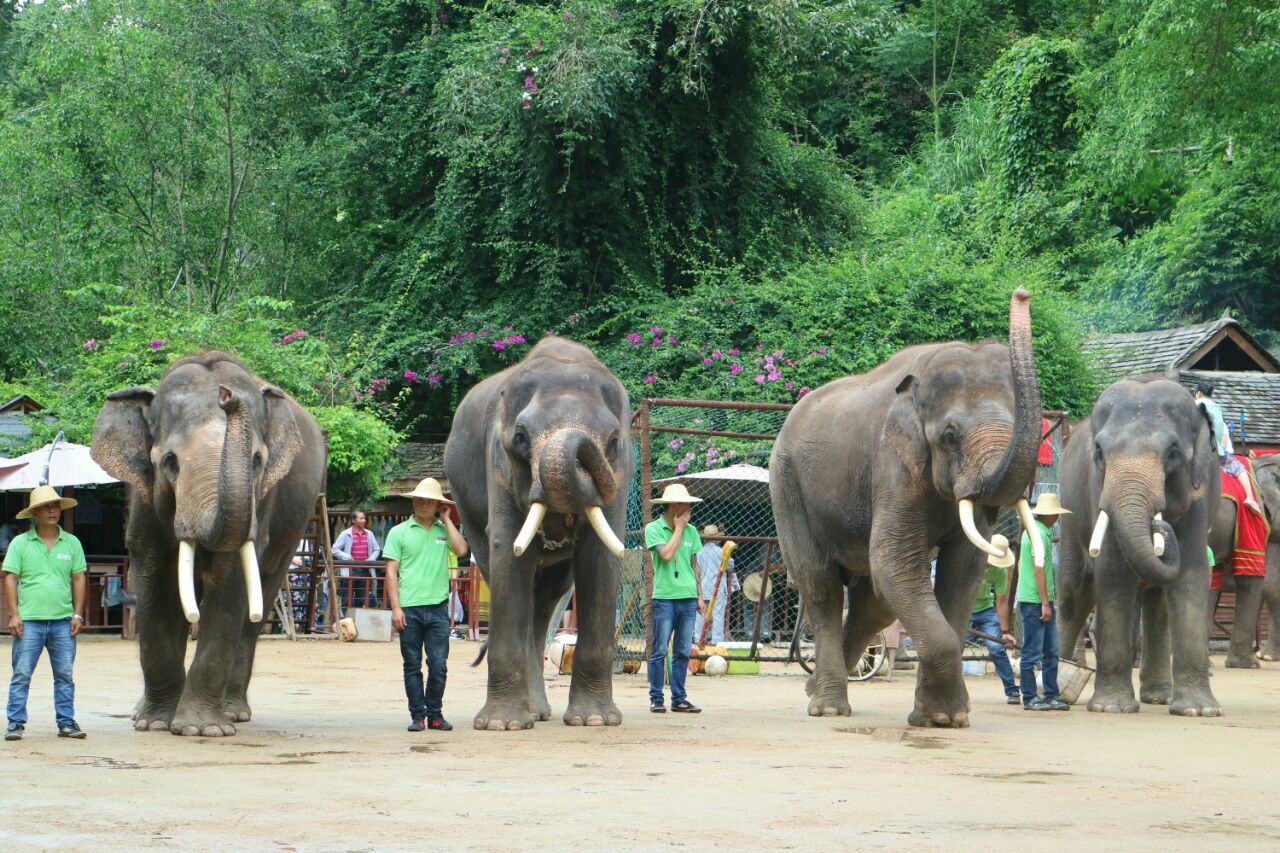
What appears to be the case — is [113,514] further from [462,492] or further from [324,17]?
[462,492]

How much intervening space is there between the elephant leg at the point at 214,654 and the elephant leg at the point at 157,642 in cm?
32

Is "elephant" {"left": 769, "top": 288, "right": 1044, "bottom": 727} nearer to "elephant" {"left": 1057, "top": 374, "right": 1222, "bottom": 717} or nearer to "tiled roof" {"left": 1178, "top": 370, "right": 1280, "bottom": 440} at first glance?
"elephant" {"left": 1057, "top": 374, "right": 1222, "bottom": 717}

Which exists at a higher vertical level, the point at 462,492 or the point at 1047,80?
the point at 1047,80

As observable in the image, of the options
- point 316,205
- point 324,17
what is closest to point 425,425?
point 316,205

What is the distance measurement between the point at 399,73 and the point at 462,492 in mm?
19548

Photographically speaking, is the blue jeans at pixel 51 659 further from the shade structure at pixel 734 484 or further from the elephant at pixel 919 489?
the shade structure at pixel 734 484

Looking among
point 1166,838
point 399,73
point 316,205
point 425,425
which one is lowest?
point 1166,838

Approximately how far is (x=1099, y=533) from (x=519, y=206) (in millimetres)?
16807

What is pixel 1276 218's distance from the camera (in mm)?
35562

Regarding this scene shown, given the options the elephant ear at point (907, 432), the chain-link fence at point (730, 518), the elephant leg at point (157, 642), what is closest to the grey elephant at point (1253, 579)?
the chain-link fence at point (730, 518)

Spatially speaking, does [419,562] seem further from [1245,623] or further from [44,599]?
[1245,623]

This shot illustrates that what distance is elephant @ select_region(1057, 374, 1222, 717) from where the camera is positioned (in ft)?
41.1

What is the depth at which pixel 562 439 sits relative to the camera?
1061 centimetres

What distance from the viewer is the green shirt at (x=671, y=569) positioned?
42.2ft
